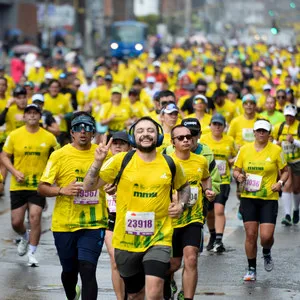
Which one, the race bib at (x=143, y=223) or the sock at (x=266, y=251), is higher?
the race bib at (x=143, y=223)

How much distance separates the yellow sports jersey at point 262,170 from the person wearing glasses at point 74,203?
2.63 metres

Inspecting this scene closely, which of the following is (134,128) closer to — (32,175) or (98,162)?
(98,162)

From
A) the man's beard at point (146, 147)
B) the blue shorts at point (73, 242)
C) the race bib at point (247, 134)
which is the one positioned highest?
the man's beard at point (146, 147)

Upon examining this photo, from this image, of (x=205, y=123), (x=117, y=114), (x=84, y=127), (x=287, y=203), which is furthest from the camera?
(x=117, y=114)

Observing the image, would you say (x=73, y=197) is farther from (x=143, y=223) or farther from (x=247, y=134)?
(x=247, y=134)

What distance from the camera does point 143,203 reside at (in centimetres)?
929

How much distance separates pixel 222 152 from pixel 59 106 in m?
6.87

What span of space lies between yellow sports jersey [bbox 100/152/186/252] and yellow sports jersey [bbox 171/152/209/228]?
153 centimetres

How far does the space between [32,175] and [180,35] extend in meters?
96.1

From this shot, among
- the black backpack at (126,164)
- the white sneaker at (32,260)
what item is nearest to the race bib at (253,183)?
the white sneaker at (32,260)

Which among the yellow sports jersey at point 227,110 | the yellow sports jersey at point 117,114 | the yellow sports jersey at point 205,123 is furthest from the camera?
the yellow sports jersey at point 227,110

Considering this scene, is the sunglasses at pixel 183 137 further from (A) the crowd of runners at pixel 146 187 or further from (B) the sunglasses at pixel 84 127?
(B) the sunglasses at pixel 84 127

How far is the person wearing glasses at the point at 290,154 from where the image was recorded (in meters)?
16.8

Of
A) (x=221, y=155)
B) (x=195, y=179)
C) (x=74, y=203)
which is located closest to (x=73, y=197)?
(x=74, y=203)
